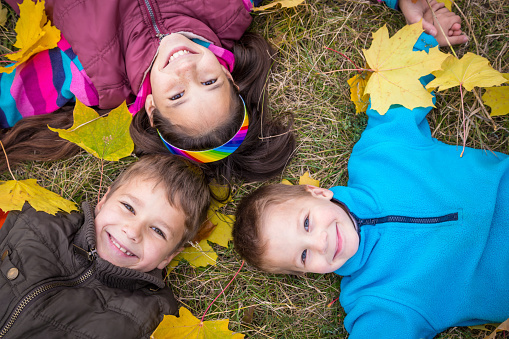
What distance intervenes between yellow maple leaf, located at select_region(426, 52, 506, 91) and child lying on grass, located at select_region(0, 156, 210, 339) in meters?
1.71

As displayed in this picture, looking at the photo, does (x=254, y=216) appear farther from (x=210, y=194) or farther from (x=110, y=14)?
(x=110, y=14)

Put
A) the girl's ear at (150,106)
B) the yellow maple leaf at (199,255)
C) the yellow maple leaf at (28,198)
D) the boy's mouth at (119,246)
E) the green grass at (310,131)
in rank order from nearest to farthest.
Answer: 1. the yellow maple leaf at (28,198)
2. the boy's mouth at (119,246)
3. the girl's ear at (150,106)
4. the green grass at (310,131)
5. the yellow maple leaf at (199,255)

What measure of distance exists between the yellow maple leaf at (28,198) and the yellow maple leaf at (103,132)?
375 mm

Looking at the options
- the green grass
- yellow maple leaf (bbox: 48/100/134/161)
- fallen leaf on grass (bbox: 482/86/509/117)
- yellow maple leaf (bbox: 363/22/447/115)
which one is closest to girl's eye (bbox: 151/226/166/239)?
yellow maple leaf (bbox: 48/100/134/161)

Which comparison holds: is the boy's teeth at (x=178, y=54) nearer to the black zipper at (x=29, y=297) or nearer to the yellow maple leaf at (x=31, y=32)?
the yellow maple leaf at (x=31, y=32)

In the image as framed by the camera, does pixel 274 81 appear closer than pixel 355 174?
No

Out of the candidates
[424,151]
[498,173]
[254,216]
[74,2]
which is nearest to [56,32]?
[74,2]

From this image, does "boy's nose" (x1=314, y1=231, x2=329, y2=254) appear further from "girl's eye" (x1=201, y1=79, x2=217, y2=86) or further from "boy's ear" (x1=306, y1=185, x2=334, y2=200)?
"girl's eye" (x1=201, y1=79, x2=217, y2=86)

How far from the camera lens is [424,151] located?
2.55 m

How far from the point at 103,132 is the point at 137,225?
2.05ft

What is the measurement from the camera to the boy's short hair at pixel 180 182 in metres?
2.47

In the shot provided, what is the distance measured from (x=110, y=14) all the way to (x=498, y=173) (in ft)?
9.23

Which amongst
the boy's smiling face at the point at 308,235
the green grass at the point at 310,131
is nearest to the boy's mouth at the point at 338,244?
the boy's smiling face at the point at 308,235

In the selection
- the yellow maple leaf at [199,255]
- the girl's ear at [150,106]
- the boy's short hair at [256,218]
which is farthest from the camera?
the yellow maple leaf at [199,255]
